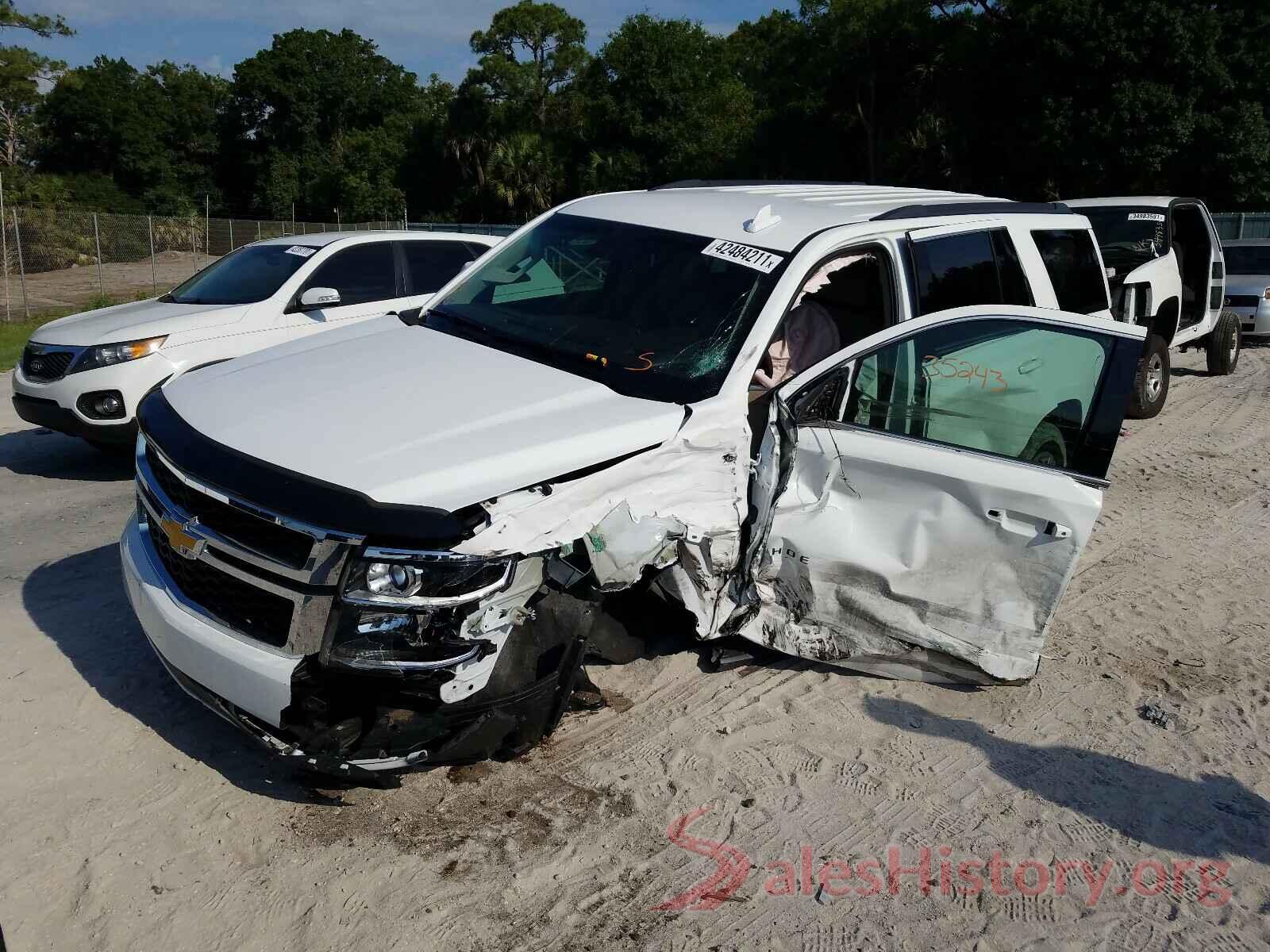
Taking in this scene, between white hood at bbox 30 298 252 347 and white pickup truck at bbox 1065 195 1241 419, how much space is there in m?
7.45

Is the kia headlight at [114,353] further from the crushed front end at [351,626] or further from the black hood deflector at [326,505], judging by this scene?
the black hood deflector at [326,505]

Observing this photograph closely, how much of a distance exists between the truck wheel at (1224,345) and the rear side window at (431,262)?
875cm

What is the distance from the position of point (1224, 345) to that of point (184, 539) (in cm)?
1222

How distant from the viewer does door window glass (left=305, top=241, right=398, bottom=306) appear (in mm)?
8500

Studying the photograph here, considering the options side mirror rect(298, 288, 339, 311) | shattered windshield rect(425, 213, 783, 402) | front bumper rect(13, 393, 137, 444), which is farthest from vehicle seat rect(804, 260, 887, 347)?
front bumper rect(13, 393, 137, 444)

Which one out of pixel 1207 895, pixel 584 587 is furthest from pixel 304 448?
pixel 1207 895

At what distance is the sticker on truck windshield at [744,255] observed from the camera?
457 centimetres

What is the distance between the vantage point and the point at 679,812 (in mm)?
3779

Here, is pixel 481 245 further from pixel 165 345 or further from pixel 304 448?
pixel 304 448

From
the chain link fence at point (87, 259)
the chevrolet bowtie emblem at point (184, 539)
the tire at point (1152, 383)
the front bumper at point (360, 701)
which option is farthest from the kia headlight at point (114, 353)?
the chain link fence at point (87, 259)

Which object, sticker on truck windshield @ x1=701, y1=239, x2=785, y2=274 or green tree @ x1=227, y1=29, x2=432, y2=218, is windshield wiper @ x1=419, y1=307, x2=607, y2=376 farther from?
green tree @ x1=227, y1=29, x2=432, y2=218

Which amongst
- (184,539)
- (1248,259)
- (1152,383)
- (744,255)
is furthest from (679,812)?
(1248,259)

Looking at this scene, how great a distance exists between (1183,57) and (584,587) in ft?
106

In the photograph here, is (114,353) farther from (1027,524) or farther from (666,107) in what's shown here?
A: (666,107)
